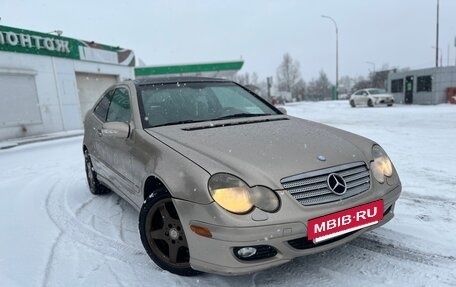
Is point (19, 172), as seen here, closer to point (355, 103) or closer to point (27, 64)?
point (27, 64)

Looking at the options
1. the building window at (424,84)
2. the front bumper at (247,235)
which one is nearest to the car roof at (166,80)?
the front bumper at (247,235)

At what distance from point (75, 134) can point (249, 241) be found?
15.5m

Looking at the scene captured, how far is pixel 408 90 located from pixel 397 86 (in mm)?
1523

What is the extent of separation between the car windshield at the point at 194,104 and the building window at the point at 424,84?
25.2m

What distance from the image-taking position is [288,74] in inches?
2869

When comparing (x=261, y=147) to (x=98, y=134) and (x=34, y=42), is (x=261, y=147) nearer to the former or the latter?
(x=98, y=134)

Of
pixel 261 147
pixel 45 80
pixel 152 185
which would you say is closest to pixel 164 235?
pixel 152 185

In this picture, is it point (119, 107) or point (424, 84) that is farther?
point (424, 84)

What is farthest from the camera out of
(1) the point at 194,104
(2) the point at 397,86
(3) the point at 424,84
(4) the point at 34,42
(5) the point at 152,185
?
(2) the point at 397,86

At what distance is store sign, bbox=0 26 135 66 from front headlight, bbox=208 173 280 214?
1574cm

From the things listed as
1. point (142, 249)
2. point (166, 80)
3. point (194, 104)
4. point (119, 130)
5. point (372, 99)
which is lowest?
point (372, 99)

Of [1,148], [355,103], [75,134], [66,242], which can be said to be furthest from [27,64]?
[355,103]

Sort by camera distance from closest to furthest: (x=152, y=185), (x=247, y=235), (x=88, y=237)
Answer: (x=247, y=235) < (x=152, y=185) < (x=88, y=237)

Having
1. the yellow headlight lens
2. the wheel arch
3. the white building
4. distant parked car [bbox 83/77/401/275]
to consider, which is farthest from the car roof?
the white building
